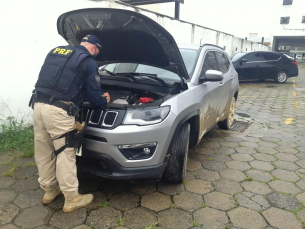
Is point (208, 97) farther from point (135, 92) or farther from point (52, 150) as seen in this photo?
point (52, 150)

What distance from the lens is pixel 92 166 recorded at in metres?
2.62

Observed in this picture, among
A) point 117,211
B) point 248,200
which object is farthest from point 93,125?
point 248,200

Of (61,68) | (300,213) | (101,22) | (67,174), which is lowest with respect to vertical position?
(300,213)

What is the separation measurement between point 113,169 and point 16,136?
2536mm

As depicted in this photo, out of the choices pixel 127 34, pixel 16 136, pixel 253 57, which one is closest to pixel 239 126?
pixel 127 34

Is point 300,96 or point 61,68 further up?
point 61,68

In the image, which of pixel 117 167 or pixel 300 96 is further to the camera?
pixel 300 96

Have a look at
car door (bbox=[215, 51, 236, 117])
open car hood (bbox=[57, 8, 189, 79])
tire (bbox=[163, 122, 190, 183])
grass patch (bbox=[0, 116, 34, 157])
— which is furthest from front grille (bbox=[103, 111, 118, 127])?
car door (bbox=[215, 51, 236, 117])

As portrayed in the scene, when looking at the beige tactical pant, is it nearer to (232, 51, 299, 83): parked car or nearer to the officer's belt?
the officer's belt

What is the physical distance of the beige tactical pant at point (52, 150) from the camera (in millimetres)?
2363

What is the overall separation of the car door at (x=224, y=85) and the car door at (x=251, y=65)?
7.46m

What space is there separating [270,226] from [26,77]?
14.0 feet

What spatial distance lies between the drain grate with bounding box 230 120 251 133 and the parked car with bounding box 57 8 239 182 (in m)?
1.44

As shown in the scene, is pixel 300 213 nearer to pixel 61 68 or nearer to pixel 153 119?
pixel 153 119
